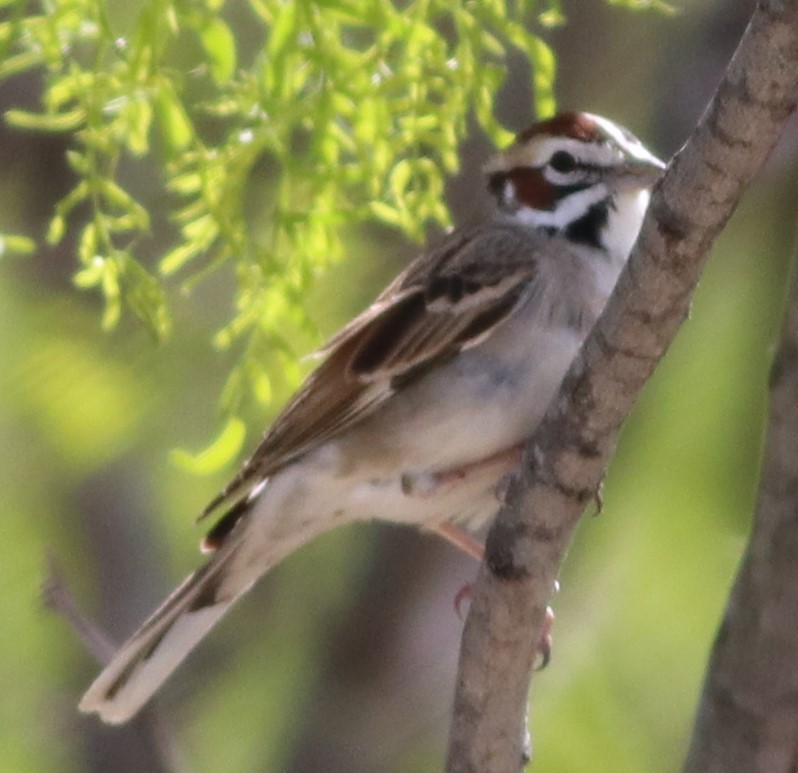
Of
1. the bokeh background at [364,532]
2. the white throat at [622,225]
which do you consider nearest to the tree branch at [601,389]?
the white throat at [622,225]

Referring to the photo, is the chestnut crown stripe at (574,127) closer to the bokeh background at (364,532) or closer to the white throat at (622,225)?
the white throat at (622,225)

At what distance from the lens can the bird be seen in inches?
111

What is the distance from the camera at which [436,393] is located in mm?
2857

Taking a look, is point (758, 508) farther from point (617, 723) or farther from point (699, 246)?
point (617, 723)

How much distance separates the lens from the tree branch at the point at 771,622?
217cm

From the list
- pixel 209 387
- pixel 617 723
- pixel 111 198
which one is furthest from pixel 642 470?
pixel 111 198

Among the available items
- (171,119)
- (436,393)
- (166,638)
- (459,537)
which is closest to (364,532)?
(459,537)

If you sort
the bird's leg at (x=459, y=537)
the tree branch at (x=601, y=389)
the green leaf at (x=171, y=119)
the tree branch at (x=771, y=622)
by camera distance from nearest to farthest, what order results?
the tree branch at (x=601, y=389)
the tree branch at (x=771, y=622)
the green leaf at (x=171, y=119)
the bird's leg at (x=459, y=537)

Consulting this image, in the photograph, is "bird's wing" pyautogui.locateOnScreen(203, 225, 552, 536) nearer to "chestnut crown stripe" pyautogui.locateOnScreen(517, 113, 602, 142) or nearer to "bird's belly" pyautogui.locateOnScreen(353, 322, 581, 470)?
"bird's belly" pyautogui.locateOnScreen(353, 322, 581, 470)

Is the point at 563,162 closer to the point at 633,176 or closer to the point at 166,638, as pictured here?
the point at 633,176

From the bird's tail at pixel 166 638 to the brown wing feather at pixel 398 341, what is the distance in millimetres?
146

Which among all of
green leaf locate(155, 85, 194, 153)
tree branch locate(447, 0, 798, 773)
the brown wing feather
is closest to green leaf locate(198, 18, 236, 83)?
green leaf locate(155, 85, 194, 153)

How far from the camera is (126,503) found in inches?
165

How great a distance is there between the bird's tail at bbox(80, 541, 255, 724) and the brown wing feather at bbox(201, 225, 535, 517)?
0.48 ft
